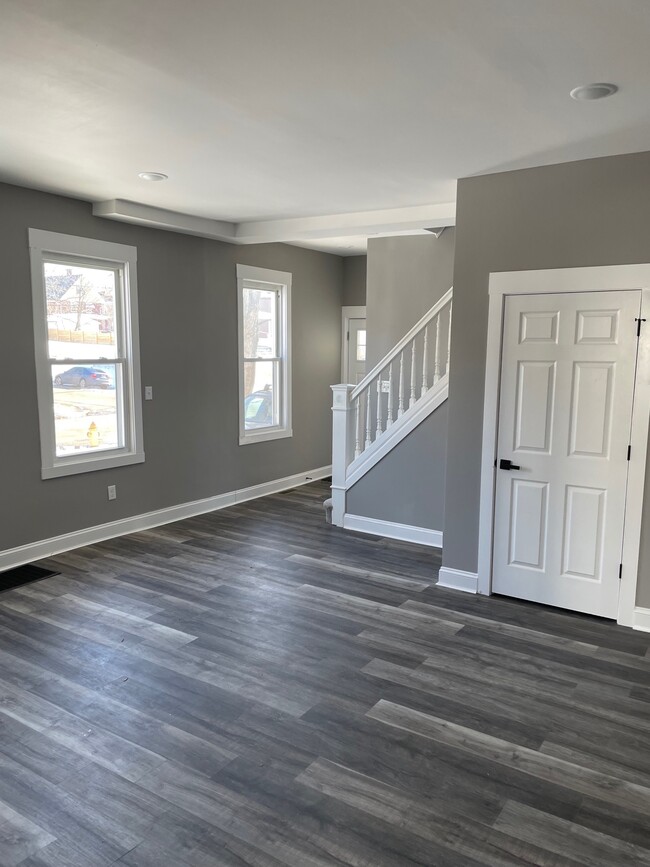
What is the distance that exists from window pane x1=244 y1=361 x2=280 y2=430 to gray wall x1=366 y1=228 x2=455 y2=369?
4.27ft

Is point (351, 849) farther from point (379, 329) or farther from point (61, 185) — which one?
point (379, 329)

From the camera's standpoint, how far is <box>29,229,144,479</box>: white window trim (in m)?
4.57

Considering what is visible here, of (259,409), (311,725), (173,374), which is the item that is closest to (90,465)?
(173,374)

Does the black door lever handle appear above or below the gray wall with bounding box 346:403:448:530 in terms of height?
above

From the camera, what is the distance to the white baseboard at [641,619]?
3648mm

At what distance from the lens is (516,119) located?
2.97m

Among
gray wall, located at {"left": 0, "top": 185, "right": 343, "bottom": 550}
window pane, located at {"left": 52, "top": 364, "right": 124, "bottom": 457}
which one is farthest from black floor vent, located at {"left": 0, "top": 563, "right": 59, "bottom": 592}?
window pane, located at {"left": 52, "top": 364, "right": 124, "bottom": 457}

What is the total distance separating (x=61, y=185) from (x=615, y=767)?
15.2 ft

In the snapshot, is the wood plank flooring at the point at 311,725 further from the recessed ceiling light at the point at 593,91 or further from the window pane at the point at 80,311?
the recessed ceiling light at the point at 593,91

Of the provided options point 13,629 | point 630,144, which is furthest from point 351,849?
point 630,144

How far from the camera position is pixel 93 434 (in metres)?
5.15

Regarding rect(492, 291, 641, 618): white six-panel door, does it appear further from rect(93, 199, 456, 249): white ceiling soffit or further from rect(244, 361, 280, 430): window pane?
rect(244, 361, 280, 430): window pane

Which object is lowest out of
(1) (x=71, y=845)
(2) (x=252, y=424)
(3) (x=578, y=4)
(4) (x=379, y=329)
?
(1) (x=71, y=845)

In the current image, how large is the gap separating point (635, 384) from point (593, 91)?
162cm
